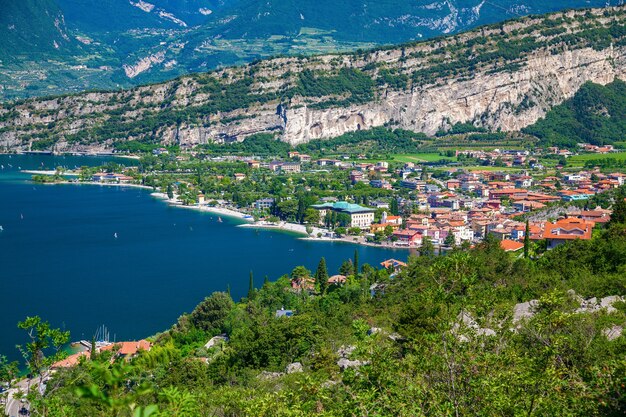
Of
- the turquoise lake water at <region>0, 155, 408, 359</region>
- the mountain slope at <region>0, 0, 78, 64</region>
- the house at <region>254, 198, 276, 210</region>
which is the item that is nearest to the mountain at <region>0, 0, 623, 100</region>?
the mountain slope at <region>0, 0, 78, 64</region>

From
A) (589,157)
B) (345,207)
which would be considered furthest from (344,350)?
(589,157)

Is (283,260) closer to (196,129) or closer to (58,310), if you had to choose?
(58,310)

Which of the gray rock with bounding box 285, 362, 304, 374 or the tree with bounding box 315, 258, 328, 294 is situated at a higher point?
the gray rock with bounding box 285, 362, 304, 374

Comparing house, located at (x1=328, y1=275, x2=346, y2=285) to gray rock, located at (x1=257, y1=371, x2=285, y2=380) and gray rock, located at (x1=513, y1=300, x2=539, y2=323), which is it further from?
gray rock, located at (x1=257, y1=371, x2=285, y2=380)

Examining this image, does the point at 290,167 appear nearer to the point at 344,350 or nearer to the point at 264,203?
the point at 264,203

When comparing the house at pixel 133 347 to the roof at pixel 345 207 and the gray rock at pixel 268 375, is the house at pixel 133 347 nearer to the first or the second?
the gray rock at pixel 268 375

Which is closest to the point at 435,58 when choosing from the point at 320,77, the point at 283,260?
the point at 320,77
